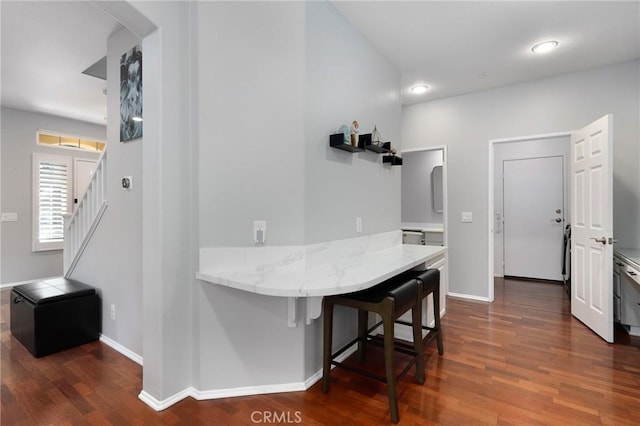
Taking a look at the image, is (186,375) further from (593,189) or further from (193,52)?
(593,189)

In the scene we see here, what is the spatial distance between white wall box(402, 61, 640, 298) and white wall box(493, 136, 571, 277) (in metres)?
1.10

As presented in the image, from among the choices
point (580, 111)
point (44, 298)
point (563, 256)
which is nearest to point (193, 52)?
point (44, 298)

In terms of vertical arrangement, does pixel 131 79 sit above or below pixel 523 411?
above

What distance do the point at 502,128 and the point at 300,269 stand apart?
11.3 ft

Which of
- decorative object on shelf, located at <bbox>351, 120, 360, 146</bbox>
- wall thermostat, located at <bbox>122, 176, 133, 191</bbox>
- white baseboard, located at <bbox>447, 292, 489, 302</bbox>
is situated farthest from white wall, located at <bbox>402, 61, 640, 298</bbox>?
wall thermostat, located at <bbox>122, 176, 133, 191</bbox>

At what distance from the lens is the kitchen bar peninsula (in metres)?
1.72

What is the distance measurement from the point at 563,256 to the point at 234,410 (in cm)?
526

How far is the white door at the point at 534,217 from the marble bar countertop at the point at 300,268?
12.0 ft

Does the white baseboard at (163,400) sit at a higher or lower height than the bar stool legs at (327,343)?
lower

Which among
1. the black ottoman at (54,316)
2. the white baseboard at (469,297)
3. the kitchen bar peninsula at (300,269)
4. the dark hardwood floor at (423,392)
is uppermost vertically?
the kitchen bar peninsula at (300,269)

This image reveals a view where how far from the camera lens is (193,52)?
6.59 feet

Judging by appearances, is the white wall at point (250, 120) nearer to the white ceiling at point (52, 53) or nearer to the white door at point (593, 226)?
the white ceiling at point (52, 53)

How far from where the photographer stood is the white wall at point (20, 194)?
15.5ft

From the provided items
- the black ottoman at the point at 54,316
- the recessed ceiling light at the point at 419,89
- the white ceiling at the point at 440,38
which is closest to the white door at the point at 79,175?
the white ceiling at the point at 440,38
